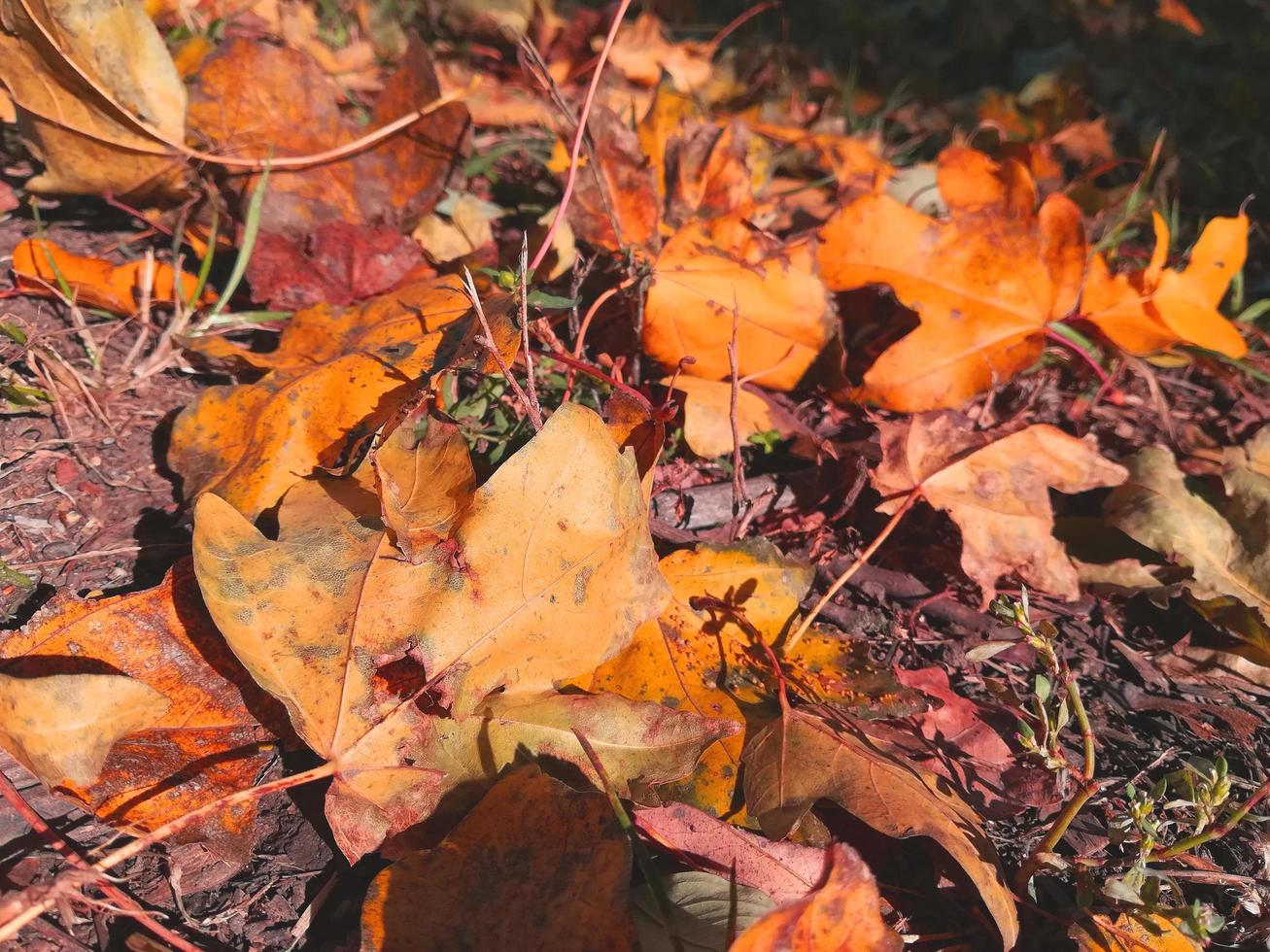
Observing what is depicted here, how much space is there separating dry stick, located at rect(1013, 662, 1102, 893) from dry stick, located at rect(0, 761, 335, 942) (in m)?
0.78

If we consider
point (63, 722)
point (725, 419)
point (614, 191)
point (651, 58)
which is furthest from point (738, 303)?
point (651, 58)

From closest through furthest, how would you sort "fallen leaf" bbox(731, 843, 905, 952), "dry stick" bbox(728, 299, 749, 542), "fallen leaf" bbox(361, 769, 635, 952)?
"fallen leaf" bbox(731, 843, 905, 952)
"fallen leaf" bbox(361, 769, 635, 952)
"dry stick" bbox(728, 299, 749, 542)

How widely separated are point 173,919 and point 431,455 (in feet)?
1.78

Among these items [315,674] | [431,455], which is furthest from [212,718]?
[431,455]

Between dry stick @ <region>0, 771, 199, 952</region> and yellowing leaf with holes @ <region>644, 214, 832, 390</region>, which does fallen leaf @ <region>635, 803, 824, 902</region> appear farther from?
yellowing leaf with holes @ <region>644, 214, 832, 390</region>

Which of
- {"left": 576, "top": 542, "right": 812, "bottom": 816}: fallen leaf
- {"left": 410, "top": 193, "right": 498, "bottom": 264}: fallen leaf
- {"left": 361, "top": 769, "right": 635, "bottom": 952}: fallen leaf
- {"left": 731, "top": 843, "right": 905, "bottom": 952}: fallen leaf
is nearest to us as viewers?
{"left": 731, "top": 843, "right": 905, "bottom": 952}: fallen leaf

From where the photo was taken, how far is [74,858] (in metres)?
0.85

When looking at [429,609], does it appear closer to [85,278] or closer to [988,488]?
[988,488]

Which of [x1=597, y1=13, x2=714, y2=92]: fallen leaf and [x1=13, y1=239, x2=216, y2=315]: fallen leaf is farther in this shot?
[x1=597, y1=13, x2=714, y2=92]: fallen leaf

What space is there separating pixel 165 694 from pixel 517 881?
450 millimetres

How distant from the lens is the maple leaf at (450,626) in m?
0.94

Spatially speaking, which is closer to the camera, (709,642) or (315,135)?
(709,642)

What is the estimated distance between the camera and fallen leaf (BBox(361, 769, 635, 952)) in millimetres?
833

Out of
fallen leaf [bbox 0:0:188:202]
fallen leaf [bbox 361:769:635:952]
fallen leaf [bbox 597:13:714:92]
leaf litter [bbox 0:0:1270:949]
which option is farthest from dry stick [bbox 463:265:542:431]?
fallen leaf [bbox 597:13:714:92]
